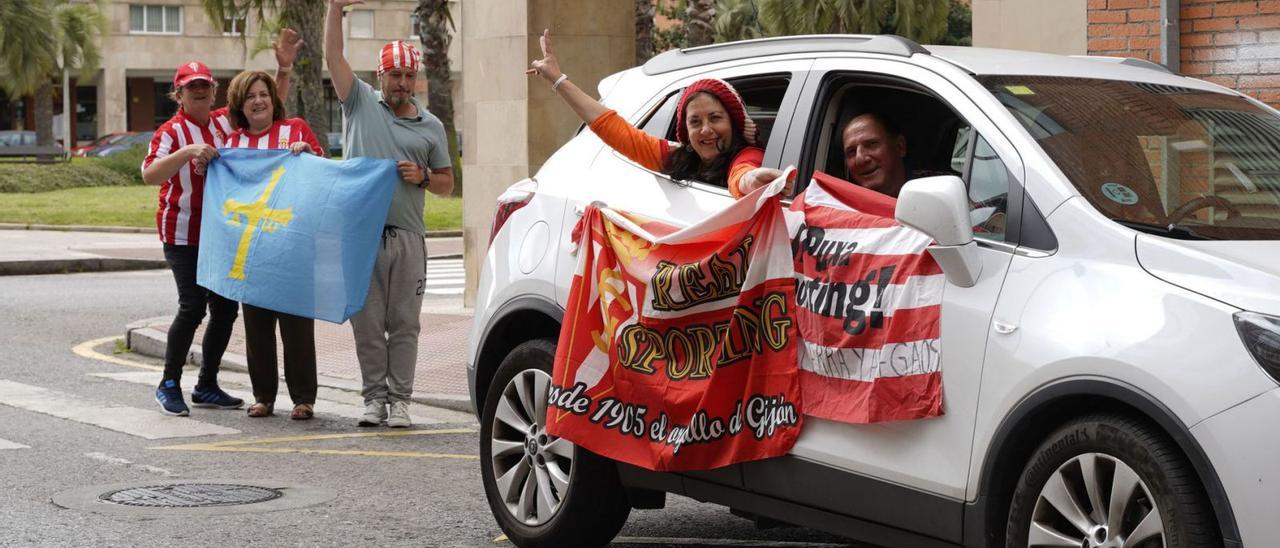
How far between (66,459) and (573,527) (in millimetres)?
3307

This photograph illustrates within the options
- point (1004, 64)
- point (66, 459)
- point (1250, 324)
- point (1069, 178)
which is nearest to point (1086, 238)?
point (1069, 178)

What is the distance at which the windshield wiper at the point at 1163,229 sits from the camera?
4.52m

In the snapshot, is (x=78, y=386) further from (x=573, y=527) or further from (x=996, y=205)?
(x=996, y=205)

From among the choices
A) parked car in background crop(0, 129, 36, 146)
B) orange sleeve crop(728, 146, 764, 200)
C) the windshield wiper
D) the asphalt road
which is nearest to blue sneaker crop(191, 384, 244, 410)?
the asphalt road

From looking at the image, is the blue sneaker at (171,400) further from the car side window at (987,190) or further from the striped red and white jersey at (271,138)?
the car side window at (987,190)

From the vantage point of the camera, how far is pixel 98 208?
36.1m

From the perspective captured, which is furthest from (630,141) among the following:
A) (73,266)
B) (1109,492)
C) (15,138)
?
(15,138)

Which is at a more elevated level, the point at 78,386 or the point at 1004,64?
the point at 1004,64

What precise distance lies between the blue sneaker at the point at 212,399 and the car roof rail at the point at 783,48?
4.76 m

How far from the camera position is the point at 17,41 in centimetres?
6306

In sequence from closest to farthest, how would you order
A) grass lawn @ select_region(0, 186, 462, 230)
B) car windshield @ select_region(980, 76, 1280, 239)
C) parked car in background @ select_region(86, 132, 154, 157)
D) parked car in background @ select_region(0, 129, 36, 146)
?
car windshield @ select_region(980, 76, 1280, 239), grass lawn @ select_region(0, 186, 462, 230), parked car in background @ select_region(86, 132, 154, 157), parked car in background @ select_region(0, 129, 36, 146)

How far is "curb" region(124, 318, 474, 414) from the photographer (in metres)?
10.7

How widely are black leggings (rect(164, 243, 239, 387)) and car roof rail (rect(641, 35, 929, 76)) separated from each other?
445 centimetres

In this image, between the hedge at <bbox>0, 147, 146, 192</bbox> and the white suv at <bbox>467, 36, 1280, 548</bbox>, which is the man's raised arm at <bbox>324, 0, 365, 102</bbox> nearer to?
the white suv at <bbox>467, 36, 1280, 548</bbox>
